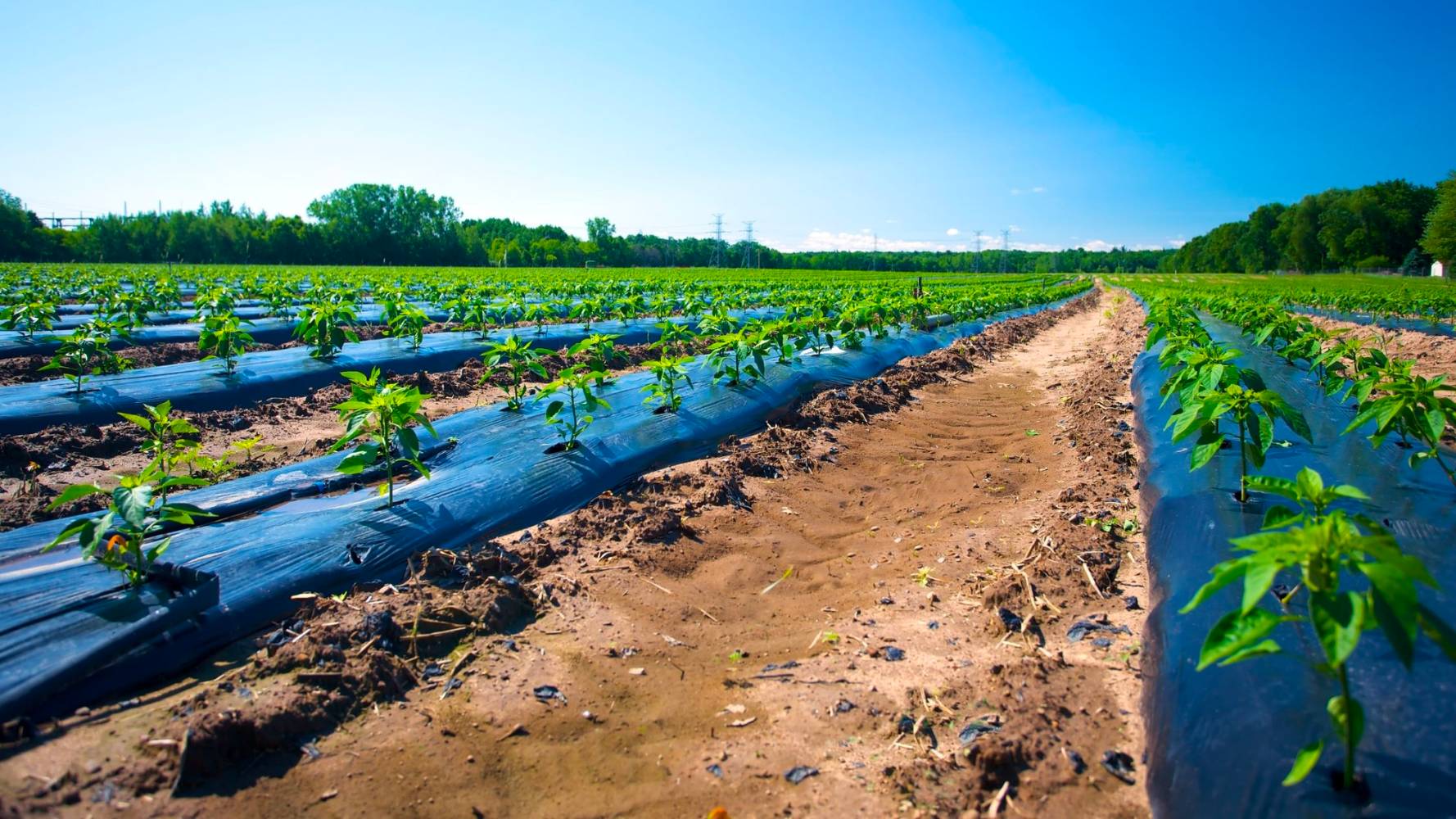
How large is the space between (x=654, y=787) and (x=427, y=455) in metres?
2.73

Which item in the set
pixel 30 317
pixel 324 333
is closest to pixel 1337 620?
pixel 324 333

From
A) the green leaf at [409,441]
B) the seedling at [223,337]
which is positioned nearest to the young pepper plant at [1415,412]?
the green leaf at [409,441]

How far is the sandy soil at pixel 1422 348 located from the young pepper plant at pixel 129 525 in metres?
10.8

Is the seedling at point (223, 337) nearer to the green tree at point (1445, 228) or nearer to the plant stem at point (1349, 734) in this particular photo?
the plant stem at point (1349, 734)

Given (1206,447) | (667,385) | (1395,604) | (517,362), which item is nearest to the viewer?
(1395,604)

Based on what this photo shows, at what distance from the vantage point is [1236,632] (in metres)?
1.45

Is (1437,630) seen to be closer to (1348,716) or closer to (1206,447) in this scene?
(1348,716)

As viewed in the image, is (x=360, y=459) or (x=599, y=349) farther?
(x=599, y=349)

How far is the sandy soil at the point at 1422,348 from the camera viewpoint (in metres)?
9.54

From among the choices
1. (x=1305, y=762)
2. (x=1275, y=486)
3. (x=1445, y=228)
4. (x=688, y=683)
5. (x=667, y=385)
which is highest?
(x=1445, y=228)

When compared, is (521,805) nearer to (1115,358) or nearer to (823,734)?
(823,734)

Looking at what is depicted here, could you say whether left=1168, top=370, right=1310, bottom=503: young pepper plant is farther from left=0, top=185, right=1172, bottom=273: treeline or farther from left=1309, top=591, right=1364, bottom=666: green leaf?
left=0, top=185, right=1172, bottom=273: treeline

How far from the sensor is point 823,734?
2314 mm

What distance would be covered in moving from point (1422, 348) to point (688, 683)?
1505 cm
